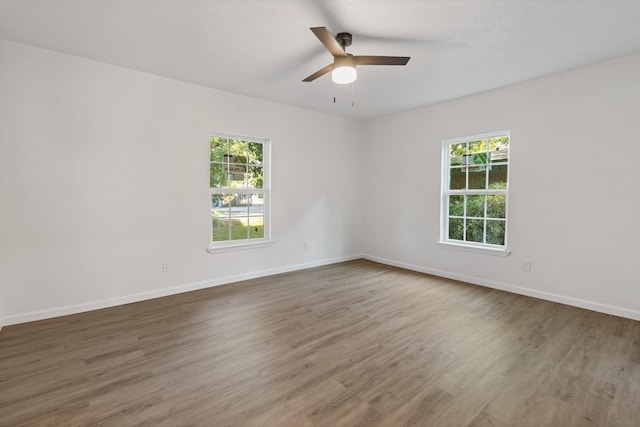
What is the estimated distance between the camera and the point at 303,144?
4859 millimetres

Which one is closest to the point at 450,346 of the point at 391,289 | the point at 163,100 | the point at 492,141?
the point at 391,289

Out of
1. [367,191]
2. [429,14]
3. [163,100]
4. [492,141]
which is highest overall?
[429,14]

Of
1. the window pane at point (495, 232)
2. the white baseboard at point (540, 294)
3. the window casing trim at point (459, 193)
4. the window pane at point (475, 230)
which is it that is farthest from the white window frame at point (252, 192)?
the window pane at point (495, 232)

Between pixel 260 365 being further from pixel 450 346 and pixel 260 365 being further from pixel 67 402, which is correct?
pixel 450 346

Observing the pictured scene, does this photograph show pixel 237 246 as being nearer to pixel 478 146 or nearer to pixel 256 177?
pixel 256 177

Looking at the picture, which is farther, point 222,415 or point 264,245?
point 264,245

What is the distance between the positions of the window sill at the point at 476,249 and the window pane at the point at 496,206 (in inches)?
18.5

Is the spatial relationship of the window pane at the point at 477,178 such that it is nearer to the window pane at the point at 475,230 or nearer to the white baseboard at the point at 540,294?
the window pane at the point at 475,230

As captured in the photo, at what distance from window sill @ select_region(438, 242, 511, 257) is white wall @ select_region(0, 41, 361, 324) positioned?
8.64ft

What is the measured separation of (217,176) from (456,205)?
355 centimetres

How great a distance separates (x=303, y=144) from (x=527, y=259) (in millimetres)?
3547

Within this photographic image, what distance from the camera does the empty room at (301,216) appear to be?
1.93m

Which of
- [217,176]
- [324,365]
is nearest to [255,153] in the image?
[217,176]

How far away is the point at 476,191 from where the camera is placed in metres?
4.18
